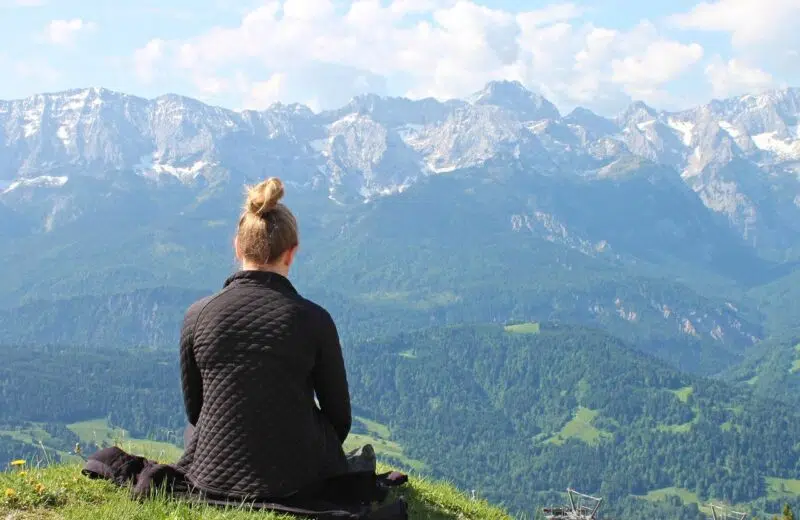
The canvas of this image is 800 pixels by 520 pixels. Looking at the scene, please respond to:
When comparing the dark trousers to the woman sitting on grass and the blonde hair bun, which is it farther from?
the blonde hair bun

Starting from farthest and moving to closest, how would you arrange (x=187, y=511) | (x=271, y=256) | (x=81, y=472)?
(x=81, y=472), (x=271, y=256), (x=187, y=511)

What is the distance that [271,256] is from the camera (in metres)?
9.88

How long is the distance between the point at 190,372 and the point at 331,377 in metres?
1.74

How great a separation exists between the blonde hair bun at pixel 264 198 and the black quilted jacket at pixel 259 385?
799mm

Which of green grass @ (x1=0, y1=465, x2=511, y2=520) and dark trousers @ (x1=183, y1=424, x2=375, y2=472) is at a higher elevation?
dark trousers @ (x1=183, y1=424, x2=375, y2=472)

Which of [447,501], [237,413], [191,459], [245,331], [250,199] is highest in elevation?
[250,199]

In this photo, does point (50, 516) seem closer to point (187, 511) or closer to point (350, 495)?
point (187, 511)

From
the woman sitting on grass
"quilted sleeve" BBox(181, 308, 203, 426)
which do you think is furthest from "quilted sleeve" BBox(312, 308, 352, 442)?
"quilted sleeve" BBox(181, 308, 203, 426)

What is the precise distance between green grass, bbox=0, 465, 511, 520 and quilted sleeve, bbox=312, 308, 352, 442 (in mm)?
1392

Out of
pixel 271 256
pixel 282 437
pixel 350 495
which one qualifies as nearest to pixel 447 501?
pixel 350 495

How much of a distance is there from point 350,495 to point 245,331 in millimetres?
2408

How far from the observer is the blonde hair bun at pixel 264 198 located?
946 cm

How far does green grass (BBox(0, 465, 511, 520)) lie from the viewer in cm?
902

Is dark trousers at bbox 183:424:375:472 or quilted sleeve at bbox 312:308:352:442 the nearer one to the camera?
quilted sleeve at bbox 312:308:352:442
